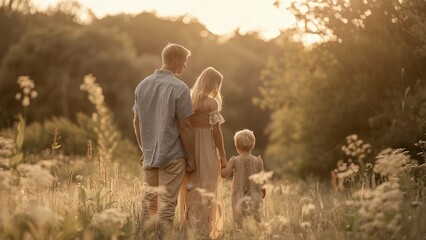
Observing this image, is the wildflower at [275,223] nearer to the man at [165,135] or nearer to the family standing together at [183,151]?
the family standing together at [183,151]

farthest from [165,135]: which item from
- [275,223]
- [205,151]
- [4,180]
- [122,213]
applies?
[4,180]

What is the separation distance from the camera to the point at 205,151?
765 cm

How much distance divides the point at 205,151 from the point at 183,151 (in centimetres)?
35

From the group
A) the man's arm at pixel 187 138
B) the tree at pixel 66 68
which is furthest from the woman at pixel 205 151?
the tree at pixel 66 68

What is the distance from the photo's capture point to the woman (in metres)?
7.64

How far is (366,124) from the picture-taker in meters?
18.0

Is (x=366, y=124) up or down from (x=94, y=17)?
down

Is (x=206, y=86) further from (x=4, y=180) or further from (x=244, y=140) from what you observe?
(x=4, y=180)

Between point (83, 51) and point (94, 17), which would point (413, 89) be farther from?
point (94, 17)

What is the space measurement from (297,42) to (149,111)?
1401 cm

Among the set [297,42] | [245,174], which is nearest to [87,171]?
→ [245,174]

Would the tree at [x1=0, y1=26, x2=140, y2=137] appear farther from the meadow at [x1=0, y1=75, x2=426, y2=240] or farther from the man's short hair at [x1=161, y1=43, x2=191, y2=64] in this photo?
the meadow at [x1=0, y1=75, x2=426, y2=240]

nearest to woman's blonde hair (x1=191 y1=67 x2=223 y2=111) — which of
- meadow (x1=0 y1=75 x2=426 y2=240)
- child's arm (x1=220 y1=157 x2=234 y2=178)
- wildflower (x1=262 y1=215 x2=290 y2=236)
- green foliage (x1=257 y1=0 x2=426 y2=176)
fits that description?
child's arm (x1=220 y1=157 x2=234 y2=178)

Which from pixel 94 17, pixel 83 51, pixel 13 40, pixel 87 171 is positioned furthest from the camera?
pixel 94 17
